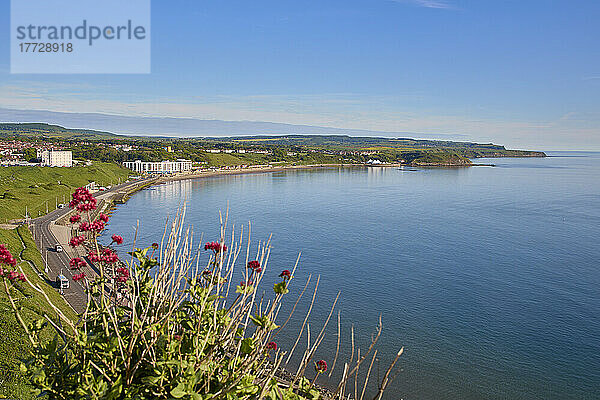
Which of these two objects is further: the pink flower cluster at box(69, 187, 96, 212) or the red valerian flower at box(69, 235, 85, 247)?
the red valerian flower at box(69, 235, 85, 247)

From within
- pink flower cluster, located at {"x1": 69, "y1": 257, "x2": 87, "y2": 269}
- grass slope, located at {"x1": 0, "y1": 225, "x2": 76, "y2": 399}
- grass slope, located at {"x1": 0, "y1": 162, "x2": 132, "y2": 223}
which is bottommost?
grass slope, located at {"x1": 0, "y1": 225, "x2": 76, "y2": 399}

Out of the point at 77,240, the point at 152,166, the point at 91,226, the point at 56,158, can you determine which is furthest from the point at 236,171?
the point at 91,226

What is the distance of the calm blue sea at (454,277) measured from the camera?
14045 millimetres

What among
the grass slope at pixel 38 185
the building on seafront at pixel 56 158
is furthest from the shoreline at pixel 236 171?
the building on seafront at pixel 56 158

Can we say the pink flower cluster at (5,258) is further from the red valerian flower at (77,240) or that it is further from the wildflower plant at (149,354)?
the red valerian flower at (77,240)

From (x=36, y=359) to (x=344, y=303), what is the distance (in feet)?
56.6

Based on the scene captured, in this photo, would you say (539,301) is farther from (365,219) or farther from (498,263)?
(365,219)

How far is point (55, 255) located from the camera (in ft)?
73.2

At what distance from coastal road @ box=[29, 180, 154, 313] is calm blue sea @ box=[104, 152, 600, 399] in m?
3.83

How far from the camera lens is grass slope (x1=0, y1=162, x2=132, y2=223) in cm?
3266

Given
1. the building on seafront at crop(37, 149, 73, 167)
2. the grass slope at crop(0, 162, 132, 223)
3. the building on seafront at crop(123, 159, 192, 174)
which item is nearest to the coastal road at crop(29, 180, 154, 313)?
the grass slope at crop(0, 162, 132, 223)

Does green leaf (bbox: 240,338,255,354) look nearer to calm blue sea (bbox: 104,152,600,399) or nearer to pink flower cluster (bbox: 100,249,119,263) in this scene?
pink flower cluster (bbox: 100,249,119,263)

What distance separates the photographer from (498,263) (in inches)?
967

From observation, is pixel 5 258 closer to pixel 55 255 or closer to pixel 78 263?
pixel 78 263
